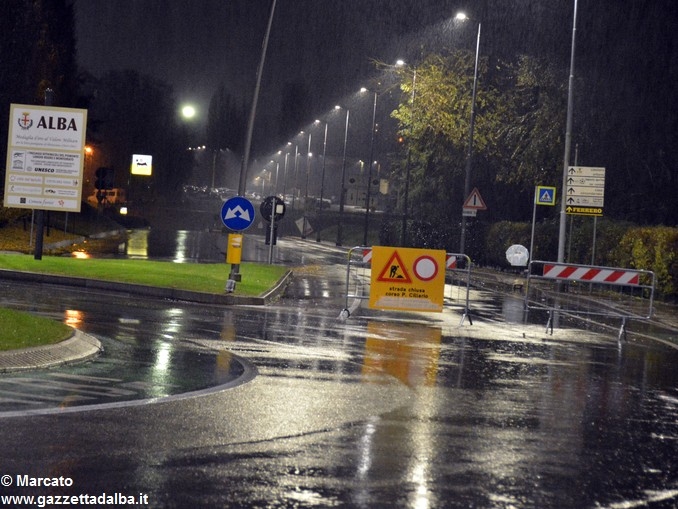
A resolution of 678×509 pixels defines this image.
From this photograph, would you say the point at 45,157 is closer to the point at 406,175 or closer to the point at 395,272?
the point at 395,272

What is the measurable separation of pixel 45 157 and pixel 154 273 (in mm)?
4100

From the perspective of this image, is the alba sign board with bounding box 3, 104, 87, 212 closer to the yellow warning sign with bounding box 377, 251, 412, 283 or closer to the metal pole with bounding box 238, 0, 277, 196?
the metal pole with bounding box 238, 0, 277, 196

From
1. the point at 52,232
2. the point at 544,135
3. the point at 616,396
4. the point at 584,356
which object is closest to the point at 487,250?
the point at 544,135

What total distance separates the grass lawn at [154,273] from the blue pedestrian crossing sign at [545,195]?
872 cm

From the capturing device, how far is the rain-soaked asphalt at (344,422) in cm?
687

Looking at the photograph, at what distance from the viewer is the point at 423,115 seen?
5275 cm

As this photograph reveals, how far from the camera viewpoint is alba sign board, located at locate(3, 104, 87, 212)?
2662 centimetres

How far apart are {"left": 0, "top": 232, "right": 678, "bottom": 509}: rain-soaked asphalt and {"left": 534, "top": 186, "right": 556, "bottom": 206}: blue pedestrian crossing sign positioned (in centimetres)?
1669

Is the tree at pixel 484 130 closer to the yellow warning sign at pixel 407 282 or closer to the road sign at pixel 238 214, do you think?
the road sign at pixel 238 214

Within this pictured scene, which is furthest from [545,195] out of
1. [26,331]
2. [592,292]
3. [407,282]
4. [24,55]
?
[26,331]

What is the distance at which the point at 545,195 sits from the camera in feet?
110

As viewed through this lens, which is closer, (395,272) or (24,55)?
(395,272)

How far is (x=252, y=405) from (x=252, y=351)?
14.0 ft

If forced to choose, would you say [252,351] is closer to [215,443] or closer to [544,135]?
[215,443]
